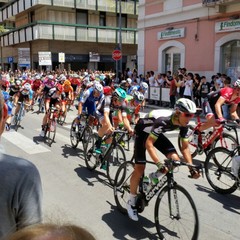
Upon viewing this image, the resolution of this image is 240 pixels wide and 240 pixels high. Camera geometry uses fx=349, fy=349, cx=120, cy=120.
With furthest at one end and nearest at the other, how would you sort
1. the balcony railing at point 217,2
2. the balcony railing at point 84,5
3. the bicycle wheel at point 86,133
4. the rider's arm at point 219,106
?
the balcony railing at point 84,5 → the balcony railing at point 217,2 → the bicycle wheel at point 86,133 → the rider's arm at point 219,106

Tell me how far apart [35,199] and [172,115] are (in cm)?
300

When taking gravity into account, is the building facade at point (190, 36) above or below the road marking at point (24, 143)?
above

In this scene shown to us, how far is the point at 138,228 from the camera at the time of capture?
4578 mm

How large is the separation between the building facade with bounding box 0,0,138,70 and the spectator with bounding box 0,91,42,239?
3361 cm

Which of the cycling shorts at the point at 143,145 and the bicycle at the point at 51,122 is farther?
the bicycle at the point at 51,122

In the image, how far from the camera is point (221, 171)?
230 inches

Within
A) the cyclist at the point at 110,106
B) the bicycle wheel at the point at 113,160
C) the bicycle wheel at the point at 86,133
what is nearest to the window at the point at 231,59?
the bicycle wheel at the point at 86,133

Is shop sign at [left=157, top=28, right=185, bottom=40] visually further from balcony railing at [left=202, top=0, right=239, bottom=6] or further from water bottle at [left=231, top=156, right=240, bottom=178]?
water bottle at [left=231, top=156, right=240, bottom=178]

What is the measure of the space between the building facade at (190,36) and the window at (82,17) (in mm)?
16703

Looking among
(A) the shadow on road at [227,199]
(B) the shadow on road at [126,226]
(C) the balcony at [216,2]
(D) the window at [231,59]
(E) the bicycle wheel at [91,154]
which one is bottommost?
(B) the shadow on road at [126,226]

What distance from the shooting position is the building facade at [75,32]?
36156 mm

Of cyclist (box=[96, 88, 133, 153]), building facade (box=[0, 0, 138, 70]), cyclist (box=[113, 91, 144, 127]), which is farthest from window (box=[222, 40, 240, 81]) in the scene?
building facade (box=[0, 0, 138, 70])

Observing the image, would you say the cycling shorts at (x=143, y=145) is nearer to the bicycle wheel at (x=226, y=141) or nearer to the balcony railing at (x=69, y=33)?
the bicycle wheel at (x=226, y=141)

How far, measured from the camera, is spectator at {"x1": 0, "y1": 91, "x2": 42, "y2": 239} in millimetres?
1551
